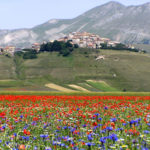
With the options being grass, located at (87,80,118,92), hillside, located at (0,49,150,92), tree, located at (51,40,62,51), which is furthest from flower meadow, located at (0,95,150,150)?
tree, located at (51,40,62,51)

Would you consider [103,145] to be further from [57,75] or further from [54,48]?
[54,48]

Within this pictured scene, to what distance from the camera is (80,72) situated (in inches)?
5827

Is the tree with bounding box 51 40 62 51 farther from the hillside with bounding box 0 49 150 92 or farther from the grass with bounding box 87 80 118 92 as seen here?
the grass with bounding box 87 80 118 92

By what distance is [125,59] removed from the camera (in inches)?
6772

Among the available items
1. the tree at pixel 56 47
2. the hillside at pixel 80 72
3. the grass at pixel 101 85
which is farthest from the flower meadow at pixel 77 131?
the tree at pixel 56 47

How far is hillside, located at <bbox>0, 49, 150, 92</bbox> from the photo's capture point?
424 feet

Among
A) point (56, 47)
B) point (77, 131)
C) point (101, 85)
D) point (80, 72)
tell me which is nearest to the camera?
point (77, 131)

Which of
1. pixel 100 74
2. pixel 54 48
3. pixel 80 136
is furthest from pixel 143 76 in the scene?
pixel 80 136

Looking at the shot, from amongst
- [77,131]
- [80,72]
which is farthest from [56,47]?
[77,131]

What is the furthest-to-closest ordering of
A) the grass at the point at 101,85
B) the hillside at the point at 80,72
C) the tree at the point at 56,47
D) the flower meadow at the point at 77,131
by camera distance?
the tree at the point at 56,47 → the hillside at the point at 80,72 → the grass at the point at 101,85 → the flower meadow at the point at 77,131

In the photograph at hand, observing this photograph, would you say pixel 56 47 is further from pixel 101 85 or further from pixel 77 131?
pixel 77 131

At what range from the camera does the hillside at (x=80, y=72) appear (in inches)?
5089

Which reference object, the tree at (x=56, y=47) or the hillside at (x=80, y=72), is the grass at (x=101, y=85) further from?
the tree at (x=56, y=47)

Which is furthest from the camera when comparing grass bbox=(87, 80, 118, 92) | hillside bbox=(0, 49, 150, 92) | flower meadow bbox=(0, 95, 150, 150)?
Result: hillside bbox=(0, 49, 150, 92)
